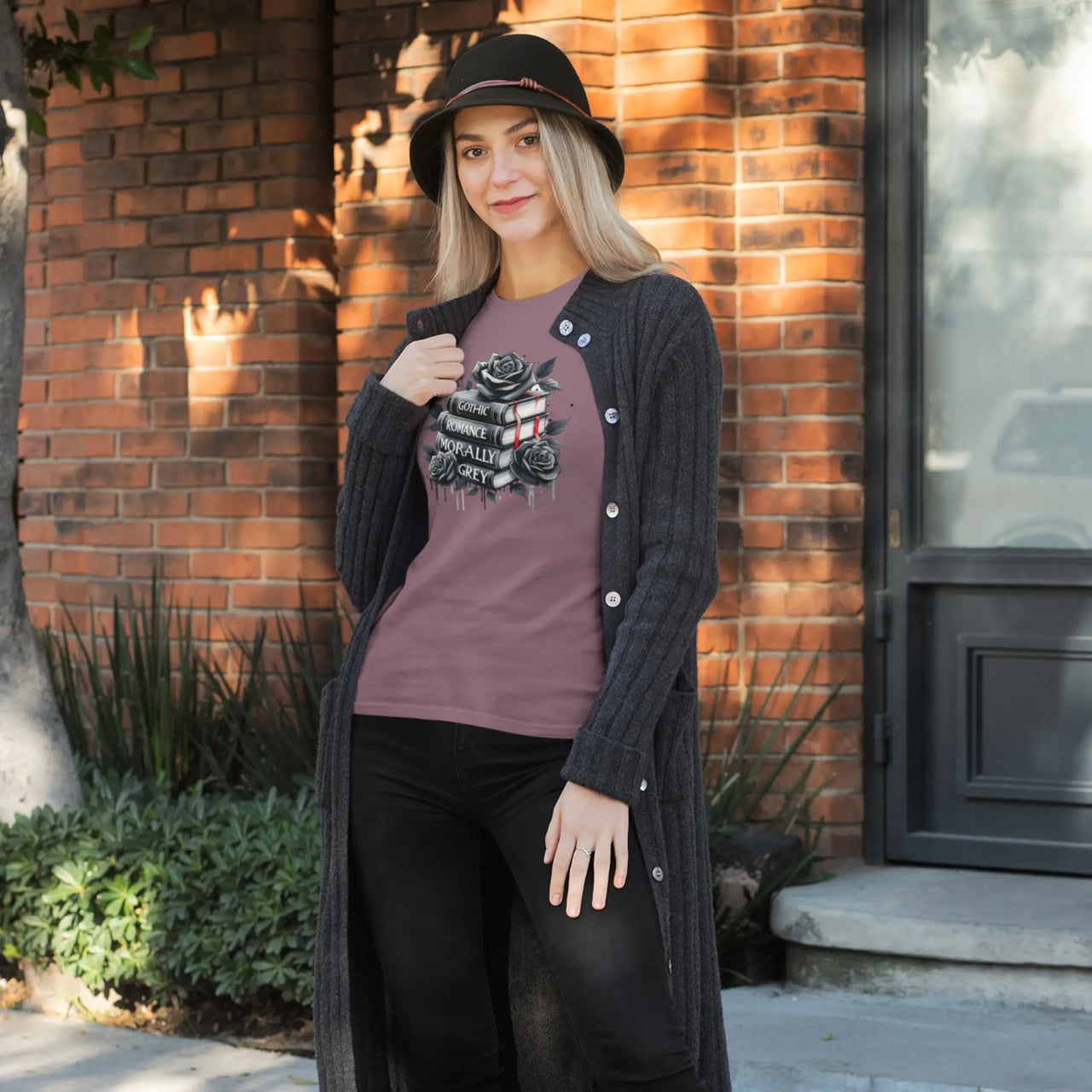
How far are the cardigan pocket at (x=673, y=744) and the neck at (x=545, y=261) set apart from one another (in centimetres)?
64

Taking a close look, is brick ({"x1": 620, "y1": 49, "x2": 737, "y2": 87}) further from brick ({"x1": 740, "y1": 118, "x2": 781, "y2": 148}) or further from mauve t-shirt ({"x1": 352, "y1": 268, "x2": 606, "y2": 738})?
mauve t-shirt ({"x1": 352, "y1": 268, "x2": 606, "y2": 738})

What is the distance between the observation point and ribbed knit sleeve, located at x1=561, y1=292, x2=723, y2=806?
7.18 feet

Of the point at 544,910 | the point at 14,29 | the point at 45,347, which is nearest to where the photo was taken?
the point at 544,910

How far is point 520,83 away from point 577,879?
114cm

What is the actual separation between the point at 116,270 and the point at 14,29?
47.5 inches

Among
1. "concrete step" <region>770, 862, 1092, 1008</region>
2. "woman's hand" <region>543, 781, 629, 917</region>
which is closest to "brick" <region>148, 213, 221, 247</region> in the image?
"concrete step" <region>770, 862, 1092, 1008</region>

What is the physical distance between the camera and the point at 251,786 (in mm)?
4910

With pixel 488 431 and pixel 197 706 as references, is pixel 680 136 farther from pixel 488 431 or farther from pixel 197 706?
pixel 488 431

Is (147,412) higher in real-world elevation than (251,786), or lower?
higher

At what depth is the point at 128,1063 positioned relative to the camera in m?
3.84

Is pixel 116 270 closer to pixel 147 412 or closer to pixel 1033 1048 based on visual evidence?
pixel 147 412

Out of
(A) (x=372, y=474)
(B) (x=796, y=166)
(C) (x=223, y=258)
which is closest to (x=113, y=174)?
(C) (x=223, y=258)


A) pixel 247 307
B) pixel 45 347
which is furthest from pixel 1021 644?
pixel 45 347

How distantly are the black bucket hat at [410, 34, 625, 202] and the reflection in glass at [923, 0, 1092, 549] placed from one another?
2.47 meters
